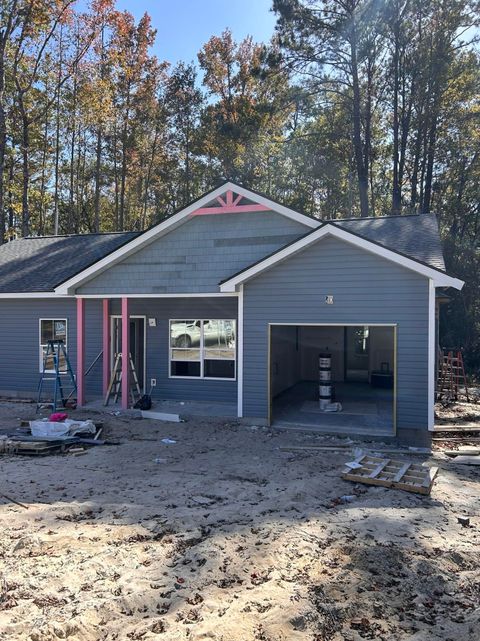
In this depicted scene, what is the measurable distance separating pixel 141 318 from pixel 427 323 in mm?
7588

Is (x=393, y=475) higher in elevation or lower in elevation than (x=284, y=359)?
lower

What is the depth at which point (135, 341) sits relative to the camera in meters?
13.9

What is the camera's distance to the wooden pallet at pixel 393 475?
21.3ft

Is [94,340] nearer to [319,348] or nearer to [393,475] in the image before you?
[319,348]

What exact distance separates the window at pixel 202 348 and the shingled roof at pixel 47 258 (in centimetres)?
305

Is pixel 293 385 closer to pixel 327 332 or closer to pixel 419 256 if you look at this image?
pixel 327 332

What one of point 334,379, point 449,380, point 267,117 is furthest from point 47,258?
point 267,117

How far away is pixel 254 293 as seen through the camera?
10539 mm

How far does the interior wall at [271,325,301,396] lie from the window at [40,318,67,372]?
592cm

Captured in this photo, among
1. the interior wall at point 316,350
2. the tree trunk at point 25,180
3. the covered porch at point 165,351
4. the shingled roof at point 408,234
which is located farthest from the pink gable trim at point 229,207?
the tree trunk at point 25,180

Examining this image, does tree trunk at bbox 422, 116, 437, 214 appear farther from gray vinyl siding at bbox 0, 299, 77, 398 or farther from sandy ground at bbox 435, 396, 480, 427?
gray vinyl siding at bbox 0, 299, 77, 398

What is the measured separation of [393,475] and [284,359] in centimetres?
807

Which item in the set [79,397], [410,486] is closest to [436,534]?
[410,486]

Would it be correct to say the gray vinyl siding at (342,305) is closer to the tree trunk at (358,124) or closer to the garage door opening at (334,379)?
the garage door opening at (334,379)
